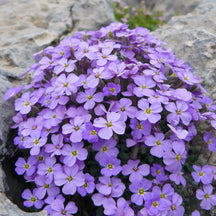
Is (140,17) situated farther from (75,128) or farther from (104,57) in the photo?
→ (75,128)

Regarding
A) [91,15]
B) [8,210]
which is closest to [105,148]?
[8,210]

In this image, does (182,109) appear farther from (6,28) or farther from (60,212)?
(6,28)

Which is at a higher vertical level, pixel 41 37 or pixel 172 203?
pixel 41 37

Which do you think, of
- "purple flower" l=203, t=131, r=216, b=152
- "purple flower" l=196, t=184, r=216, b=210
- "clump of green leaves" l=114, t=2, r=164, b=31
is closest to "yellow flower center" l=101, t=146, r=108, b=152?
"purple flower" l=196, t=184, r=216, b=210

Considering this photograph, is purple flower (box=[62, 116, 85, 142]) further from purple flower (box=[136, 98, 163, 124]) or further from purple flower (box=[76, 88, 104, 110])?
purple flower (box=[136, 98, 163, 124])

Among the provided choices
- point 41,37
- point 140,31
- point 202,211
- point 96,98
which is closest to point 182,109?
point 96,98

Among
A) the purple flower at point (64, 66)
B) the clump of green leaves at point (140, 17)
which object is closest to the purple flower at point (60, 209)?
the purple flower at point (64, 66)

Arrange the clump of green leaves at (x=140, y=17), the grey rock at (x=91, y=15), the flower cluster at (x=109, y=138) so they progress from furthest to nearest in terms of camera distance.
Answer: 1. the clump of green leaves at (x=140, y=17)
2. the grey rock at (x=91, y=15)
3. the flower cluster at (x=109, y=138)

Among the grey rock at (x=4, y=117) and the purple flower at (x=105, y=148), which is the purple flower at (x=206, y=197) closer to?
the purple flower at (x=105, y=148)
